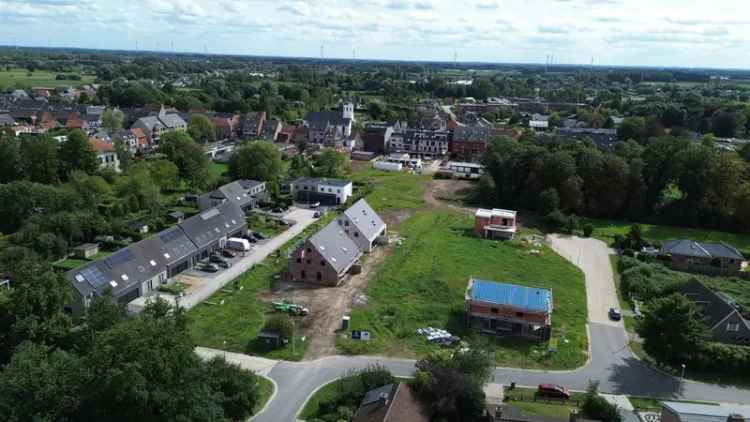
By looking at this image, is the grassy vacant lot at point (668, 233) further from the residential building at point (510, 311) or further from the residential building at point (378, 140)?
the residential building at point (378, 140)

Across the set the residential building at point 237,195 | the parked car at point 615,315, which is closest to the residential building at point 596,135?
the residential building at point 237,195

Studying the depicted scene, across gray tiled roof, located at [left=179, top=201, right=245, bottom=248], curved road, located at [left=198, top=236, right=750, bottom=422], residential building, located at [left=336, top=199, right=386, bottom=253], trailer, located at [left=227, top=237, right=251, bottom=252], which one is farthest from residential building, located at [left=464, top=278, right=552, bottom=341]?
gray tiled roof, located at [left=179, top=201, right=245, bottom=248]

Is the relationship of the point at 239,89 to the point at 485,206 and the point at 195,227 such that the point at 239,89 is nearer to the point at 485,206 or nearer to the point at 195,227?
the point at 485,206

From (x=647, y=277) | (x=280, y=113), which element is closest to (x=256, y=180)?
(x=647, y=277)

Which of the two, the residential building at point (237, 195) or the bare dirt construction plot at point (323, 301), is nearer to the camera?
the bare dirt construction plot at point (323, 301)

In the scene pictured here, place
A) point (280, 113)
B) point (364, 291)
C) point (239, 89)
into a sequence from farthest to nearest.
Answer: point (239, 89), point (280, 113), point (364, 291)
